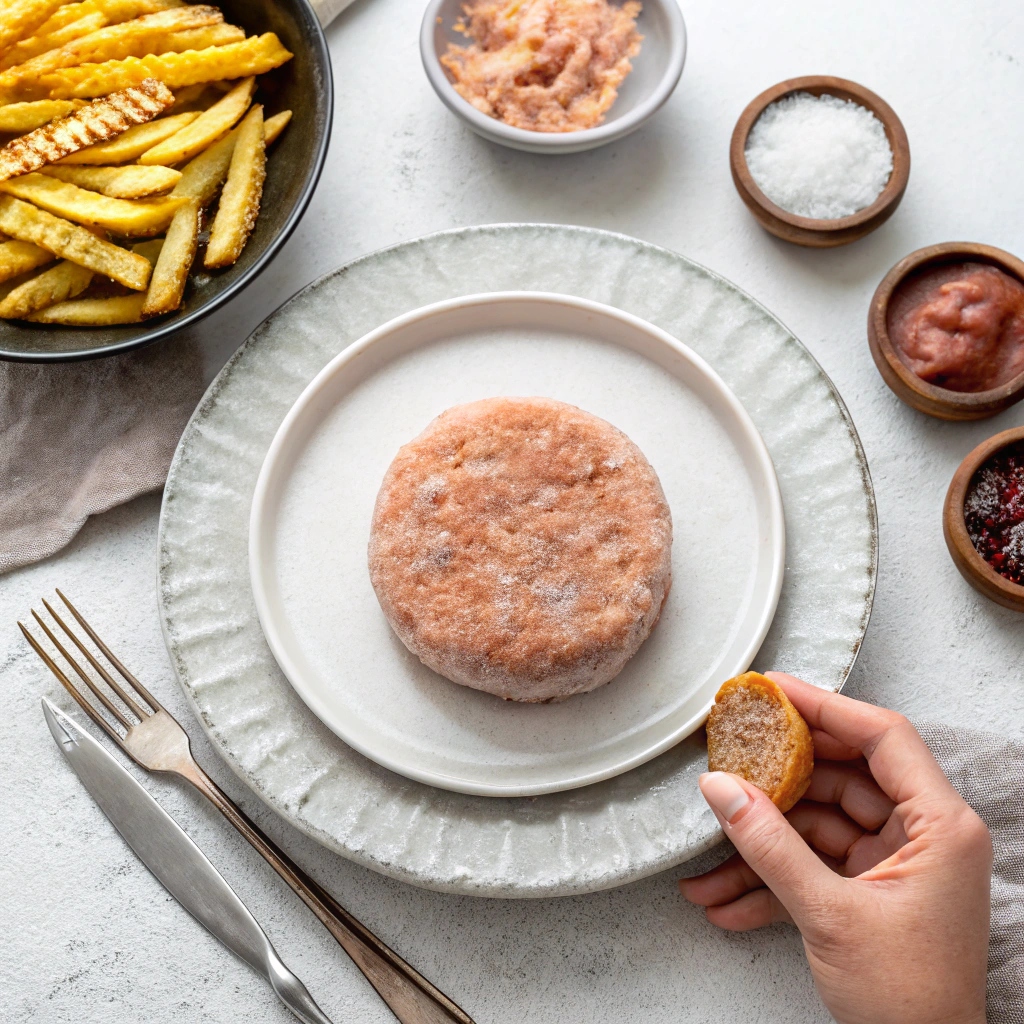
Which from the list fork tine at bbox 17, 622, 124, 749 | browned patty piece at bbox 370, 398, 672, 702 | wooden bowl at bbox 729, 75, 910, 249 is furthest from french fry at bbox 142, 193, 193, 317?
wooden bowl at bbox 729, 75, 910, 249

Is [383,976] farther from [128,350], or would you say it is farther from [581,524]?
[128,350]

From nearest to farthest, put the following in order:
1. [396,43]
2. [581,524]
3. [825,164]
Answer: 1. [581,524]
2. [825,164]
3. [396,43]

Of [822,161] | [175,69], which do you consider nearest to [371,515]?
[175,69]

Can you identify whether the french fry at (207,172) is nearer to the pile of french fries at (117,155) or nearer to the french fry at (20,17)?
the pile of french fries at (117,155)

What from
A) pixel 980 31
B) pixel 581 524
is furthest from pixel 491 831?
pixel 980 31

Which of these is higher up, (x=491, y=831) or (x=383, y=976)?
(x=491, y=831)

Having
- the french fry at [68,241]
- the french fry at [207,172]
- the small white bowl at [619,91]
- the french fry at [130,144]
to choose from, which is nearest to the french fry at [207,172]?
the french fry at [207,172]
